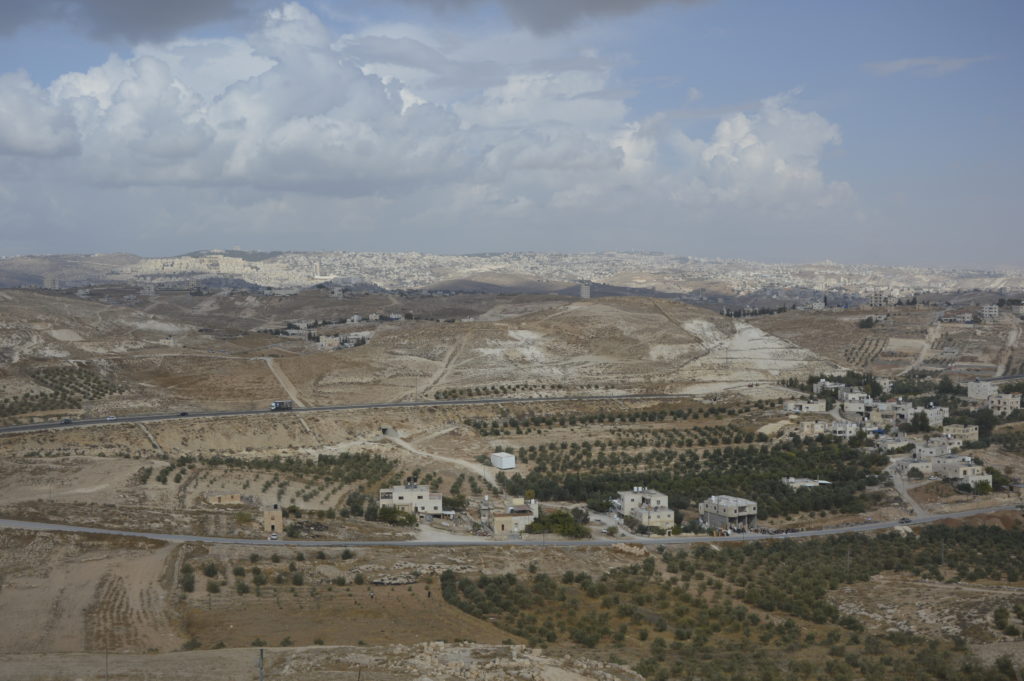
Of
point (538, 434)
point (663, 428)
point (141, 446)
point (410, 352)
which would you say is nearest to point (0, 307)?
point (410, 352)

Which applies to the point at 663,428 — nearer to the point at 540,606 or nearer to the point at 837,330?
the point at 540,606

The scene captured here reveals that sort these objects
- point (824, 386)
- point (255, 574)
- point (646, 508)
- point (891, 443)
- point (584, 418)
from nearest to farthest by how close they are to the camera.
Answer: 1. point (255, 574)
2. point (646, 508)
3. point (891, 443)
4. point (584, 418)
5. point (824, 386)

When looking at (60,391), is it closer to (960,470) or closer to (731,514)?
(731,514)

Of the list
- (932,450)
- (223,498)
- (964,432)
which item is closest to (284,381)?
(223,498)

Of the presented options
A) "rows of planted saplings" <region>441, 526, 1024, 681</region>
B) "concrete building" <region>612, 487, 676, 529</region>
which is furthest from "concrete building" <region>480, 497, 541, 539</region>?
"rows of planted saplings" <region>441, 526, 1024, 681</region>

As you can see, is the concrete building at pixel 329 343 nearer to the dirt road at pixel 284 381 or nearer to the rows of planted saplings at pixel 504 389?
the dirt road at pixel 284 381

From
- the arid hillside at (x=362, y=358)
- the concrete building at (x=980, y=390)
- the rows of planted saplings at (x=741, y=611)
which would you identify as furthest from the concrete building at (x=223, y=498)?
the concrete building at (x=980, y=390)
